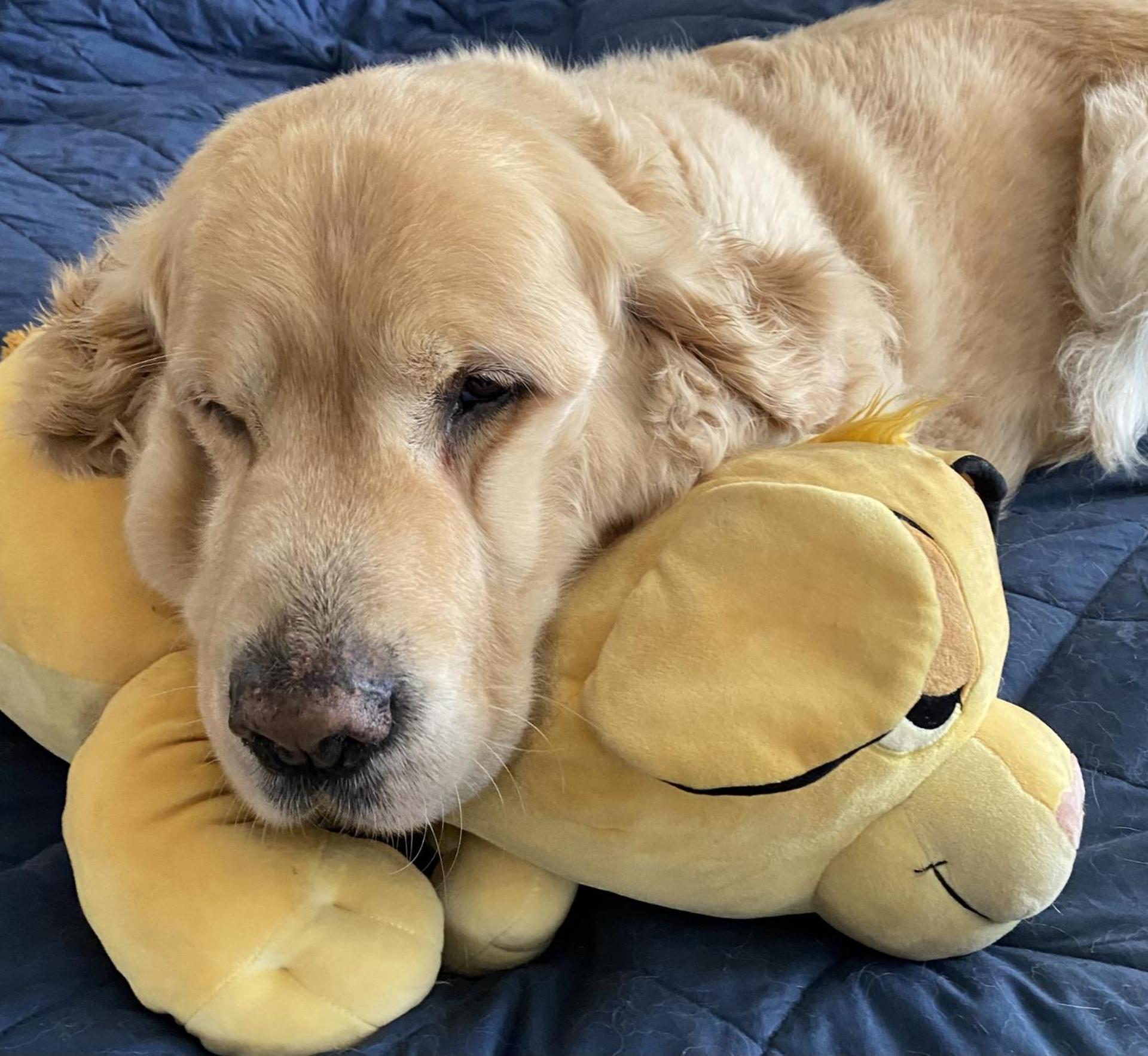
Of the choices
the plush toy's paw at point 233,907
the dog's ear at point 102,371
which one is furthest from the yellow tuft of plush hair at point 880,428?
the dog's ear at point 102,371

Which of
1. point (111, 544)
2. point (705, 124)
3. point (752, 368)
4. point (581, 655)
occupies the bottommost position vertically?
point (111, 544)

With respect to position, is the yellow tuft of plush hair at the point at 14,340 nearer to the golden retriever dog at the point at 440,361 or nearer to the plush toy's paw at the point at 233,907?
the golden retriever dog at the point at 440,361

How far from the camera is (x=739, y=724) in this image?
115 cm

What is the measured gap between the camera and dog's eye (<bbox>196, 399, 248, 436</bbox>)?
1.50 metres

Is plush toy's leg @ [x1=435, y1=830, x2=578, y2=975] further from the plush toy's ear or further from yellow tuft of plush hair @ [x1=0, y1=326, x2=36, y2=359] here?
yellow tuft of plush hair @ [x1=0, y1=326, x2=36, y2=359]

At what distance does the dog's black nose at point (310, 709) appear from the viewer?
117cm

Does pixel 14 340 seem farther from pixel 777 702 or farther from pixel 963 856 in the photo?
pixel 963 856

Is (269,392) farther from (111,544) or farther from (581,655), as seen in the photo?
(581,655)

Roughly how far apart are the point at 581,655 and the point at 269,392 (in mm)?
532

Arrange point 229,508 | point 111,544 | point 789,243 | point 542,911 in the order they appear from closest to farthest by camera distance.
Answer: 1. point 542,911
2. point 229,508
3. point 111,544
4. point 789,243

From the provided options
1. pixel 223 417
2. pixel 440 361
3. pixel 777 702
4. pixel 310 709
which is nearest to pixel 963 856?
pixel 777 702

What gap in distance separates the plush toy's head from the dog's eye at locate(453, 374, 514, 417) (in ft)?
1.05

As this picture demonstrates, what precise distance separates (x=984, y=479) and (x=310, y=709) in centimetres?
90

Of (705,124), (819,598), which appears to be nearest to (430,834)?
(819,598)
